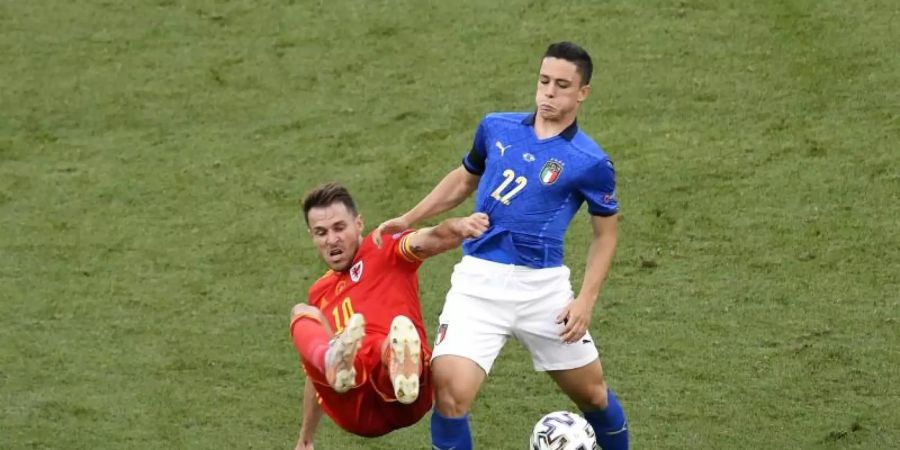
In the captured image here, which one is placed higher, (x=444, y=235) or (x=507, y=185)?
(x=507, y=185)

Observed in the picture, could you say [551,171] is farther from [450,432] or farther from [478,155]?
[450,432]

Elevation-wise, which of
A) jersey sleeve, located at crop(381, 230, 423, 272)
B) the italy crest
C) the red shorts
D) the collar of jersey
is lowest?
the red shorts

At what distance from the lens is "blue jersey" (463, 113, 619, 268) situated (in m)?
5.83

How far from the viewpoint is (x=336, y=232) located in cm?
600

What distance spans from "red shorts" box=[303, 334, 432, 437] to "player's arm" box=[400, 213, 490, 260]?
38 cm

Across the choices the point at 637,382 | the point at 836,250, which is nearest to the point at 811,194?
the point at 836,250

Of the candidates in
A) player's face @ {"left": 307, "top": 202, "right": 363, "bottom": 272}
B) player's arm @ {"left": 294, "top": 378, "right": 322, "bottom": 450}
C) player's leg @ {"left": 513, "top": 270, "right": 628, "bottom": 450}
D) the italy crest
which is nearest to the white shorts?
player's leg @ {"left": 513, "top": 270, "right": 628, "bottom": 450}

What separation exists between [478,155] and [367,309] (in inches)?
30.7

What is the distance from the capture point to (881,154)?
367 inches

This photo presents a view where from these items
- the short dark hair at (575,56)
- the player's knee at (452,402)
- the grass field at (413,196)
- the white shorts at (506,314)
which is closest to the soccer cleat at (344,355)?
the player's knee at (452,402)

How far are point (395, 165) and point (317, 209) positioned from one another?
3721 millimetres

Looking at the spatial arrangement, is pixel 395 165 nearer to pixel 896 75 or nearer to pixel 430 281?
pixel 430 281

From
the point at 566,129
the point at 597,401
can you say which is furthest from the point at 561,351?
the point at 566,129

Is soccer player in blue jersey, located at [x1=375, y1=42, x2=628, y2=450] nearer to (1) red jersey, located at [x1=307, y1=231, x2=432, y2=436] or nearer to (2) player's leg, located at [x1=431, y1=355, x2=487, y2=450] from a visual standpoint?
(2) player's leg, located at [x1=431, y1=355, x2=487, y2=450]
